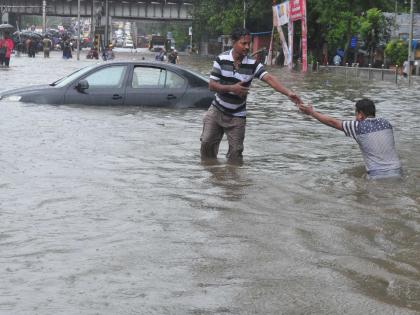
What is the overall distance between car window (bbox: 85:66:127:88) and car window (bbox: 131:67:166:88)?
22 centimetres

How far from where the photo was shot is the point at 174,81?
14461 mm

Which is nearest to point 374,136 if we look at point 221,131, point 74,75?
point 221,131

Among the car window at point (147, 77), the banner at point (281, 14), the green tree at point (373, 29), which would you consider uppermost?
the banner at point (281, 14)

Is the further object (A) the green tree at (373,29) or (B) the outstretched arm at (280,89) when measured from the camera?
(A) the green tree at (373,29)

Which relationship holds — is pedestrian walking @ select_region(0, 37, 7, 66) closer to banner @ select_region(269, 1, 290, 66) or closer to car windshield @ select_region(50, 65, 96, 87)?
banner @ select_region(269, 1, 290, 66)

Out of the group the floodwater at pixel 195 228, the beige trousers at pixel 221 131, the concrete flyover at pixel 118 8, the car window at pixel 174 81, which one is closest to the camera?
the floodwater at pixel 195 228

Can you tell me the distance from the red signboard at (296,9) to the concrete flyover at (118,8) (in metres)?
54.7

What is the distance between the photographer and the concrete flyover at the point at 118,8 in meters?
108

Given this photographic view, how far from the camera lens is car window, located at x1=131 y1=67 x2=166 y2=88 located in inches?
558

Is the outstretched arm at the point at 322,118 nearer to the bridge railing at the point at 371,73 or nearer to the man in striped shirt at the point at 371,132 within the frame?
the man in striped shirt at the point at 371,132

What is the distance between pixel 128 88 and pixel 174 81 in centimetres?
78

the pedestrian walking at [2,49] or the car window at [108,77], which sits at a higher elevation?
the pedestrian walking at [2,49]

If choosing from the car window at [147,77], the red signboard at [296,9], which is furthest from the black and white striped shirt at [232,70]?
the red signboard at [296,9]

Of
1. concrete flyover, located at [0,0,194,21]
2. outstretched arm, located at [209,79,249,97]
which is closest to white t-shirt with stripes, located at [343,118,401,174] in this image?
outstretched arm, located at [209,79,249,97]
